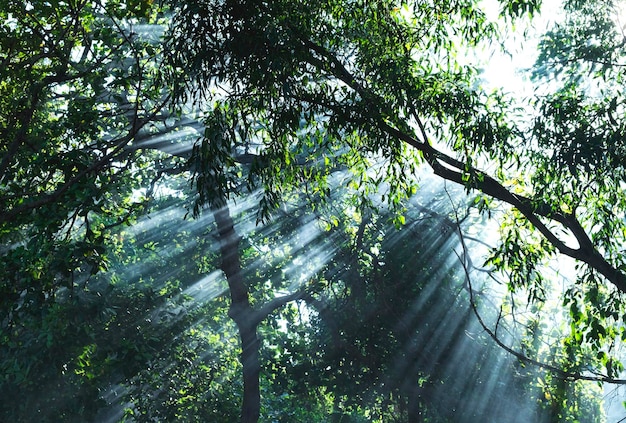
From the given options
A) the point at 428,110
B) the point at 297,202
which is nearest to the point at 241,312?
the point at 297,202

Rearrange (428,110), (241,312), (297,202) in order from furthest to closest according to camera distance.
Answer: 1. (297,202)
2. (241,312)
3. (428,110)

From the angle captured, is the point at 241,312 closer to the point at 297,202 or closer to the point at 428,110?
the point at 297,202

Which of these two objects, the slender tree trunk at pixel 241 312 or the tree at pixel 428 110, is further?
the slender tree trunk at pixel 241 312

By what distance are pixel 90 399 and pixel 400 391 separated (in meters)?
6.78

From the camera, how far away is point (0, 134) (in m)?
6.72

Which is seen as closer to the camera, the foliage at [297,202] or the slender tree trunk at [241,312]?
the foliage at [297,202]

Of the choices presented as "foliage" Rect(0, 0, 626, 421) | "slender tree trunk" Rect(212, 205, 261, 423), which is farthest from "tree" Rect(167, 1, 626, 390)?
"slender tree trunk" Rect(212, 205, 261, 423)

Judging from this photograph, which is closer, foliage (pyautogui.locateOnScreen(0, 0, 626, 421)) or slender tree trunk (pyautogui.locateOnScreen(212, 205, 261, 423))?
foliage (pyautogui.locateOnScreen(0, 0, 626, 421))

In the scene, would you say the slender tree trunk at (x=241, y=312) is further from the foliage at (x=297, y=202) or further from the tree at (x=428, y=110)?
the tree at (x=428, y=110)

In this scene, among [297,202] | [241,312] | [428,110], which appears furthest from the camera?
[297,202]

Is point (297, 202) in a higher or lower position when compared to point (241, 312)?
higher

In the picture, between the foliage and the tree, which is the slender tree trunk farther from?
the tree

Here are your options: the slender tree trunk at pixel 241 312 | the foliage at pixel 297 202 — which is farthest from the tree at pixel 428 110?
the slender tree trunk at pixel 241 312

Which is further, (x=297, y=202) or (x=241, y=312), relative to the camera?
(x=297, y=202)
